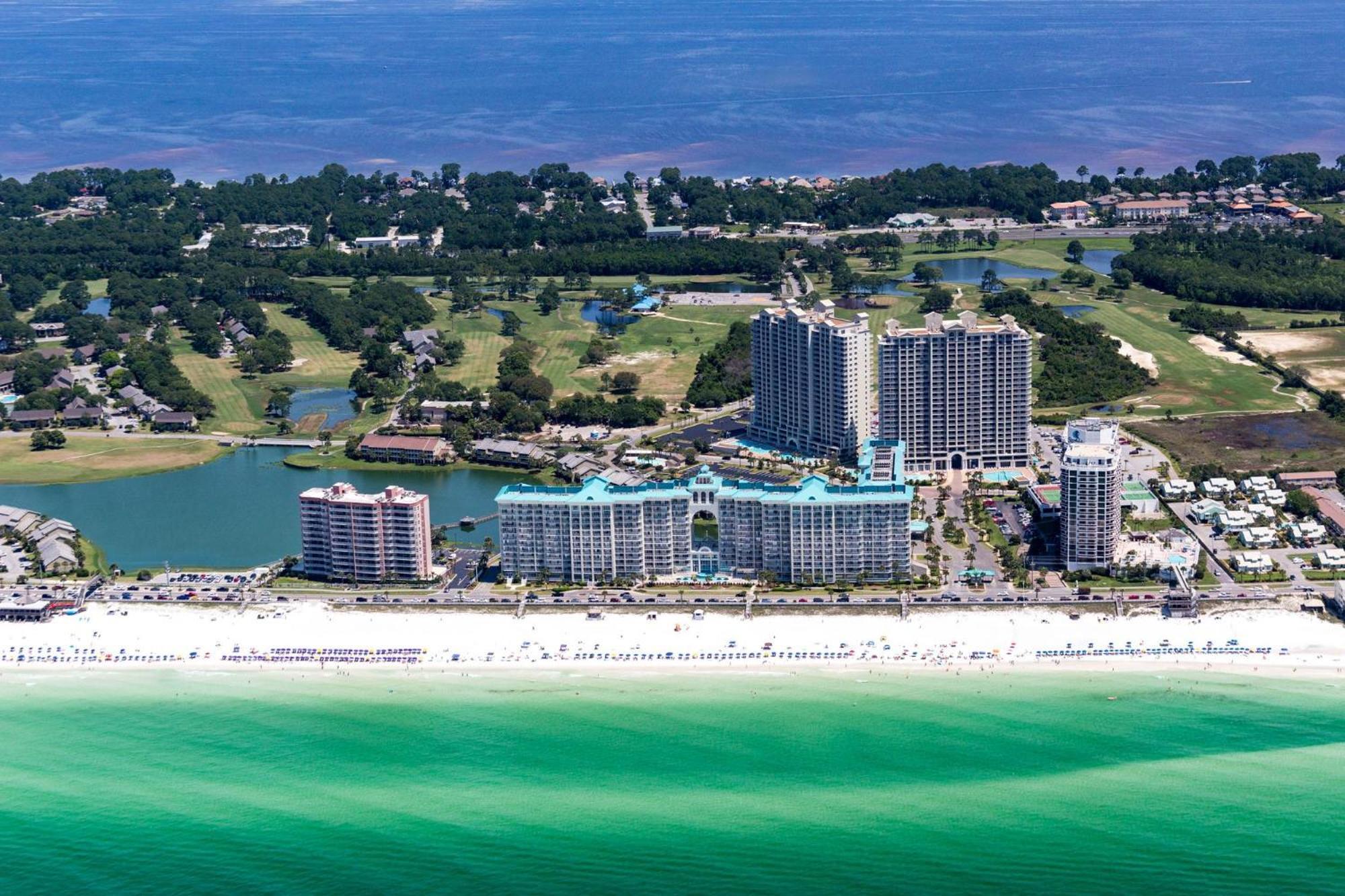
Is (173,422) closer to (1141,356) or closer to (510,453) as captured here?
(510,453)

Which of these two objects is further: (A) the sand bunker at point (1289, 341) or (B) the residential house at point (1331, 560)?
(A) the sand bunker at point (1289, 341)

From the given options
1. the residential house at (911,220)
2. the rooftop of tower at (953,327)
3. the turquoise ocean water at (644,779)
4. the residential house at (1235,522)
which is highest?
the residential house at (911,220)

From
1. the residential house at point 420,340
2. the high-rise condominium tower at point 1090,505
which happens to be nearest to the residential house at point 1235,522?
the high-rise condominium tower at point 1090,505

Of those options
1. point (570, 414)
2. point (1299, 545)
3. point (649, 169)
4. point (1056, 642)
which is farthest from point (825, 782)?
point (649, 169)

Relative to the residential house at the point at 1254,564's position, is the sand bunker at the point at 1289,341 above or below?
above

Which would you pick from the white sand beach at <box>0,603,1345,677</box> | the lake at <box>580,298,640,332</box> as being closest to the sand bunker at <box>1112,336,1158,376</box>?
the lake at <box>580,298,640,332</box>

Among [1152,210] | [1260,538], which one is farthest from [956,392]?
[1152,210]

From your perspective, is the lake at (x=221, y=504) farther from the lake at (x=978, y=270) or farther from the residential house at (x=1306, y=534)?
the lake at (x=978, y=270)
